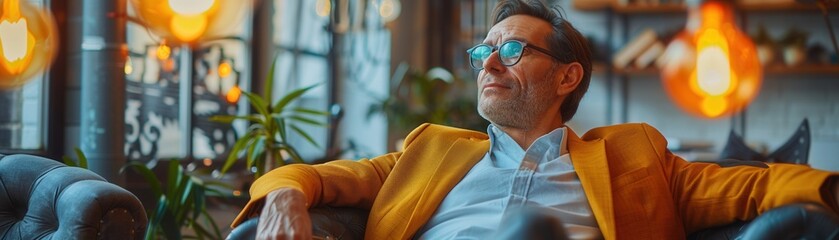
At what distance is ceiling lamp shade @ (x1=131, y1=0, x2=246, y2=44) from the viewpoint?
2463mm

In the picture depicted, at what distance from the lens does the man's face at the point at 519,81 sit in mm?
2654

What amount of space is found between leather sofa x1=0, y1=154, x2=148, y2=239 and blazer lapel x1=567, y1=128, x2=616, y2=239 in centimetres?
92

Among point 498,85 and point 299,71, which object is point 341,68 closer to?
point 299,71

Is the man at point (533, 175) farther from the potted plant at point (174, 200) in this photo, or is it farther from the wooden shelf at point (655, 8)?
the wooden shelf at point (655, 8)

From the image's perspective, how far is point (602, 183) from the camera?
7.99 feet

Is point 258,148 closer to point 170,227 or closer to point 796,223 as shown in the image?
point 170,227

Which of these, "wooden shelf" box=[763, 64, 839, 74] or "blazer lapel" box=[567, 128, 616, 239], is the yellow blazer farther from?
"wooden shelf" box=[763, 64, 839, 74]

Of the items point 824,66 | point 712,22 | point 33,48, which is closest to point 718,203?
point 33,48

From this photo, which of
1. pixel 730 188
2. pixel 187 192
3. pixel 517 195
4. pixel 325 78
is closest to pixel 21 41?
pixel 187 192

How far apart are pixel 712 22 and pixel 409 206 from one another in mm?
2381

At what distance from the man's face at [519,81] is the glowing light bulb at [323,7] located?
303cm

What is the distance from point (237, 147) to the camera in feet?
10.9

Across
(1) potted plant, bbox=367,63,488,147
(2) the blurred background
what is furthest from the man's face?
(1) potted plant, bbox=367,63,488,147

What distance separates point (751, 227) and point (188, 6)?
1.25 meters
